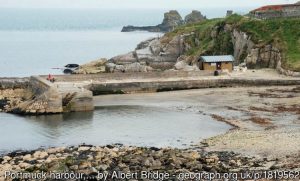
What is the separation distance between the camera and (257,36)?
7369 cm

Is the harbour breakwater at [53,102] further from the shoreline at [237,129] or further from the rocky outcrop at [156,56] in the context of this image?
the rocky outcrop at [156,56]

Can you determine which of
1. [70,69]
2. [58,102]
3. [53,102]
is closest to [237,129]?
[58,102]

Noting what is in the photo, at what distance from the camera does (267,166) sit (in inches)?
1193

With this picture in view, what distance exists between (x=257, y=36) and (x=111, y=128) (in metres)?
34.9

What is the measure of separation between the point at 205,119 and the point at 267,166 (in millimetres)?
16388

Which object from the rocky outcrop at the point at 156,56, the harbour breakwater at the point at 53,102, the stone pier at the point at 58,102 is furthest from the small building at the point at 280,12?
the harbour breakwater at the point at 53,102

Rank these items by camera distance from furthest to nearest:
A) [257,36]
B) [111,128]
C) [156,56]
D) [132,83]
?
[156,56]
[257,36]
[132,83]
[111,128]

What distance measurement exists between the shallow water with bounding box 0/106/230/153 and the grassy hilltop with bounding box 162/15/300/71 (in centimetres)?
2229

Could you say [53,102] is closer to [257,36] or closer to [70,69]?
[257,36]

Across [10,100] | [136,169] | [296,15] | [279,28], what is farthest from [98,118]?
[296,15]

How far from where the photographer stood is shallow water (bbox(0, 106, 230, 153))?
39.6 metres

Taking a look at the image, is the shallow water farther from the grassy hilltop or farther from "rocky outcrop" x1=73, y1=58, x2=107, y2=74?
"rocky outcrop" x1=73, y1=58, x2=107, y2=74

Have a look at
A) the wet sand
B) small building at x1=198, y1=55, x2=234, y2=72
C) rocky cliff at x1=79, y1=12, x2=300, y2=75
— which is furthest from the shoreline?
rocky cliff at x1=79, y1=12, x2=300, y2=75

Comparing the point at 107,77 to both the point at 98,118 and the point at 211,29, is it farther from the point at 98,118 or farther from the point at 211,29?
the point at 211,29
